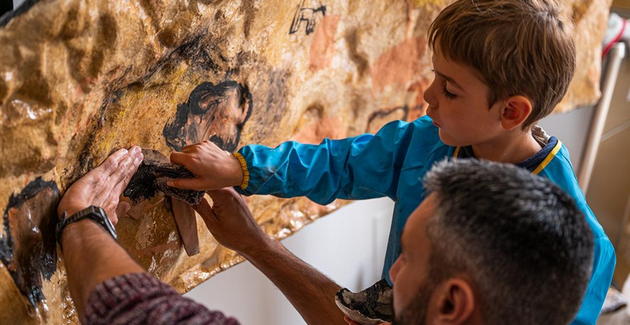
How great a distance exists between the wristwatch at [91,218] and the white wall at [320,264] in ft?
2.10

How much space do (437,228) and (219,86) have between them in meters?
0.64

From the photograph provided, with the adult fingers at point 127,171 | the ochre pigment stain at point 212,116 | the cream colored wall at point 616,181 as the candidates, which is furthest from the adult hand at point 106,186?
the cream colored wall at point 616,181

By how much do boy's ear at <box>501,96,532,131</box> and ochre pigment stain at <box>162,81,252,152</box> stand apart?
55 centimetres

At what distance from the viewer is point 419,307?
0.76 metres

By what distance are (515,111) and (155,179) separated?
2.12 ft

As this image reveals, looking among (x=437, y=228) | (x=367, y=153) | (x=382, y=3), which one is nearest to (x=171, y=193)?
(x=367, y=153)

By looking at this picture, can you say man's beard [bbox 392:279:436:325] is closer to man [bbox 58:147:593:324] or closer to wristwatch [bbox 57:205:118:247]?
man [bbox 58:147:593:324]

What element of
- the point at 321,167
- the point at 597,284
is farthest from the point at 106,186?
the point at 597,284

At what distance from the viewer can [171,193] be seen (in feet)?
3.77

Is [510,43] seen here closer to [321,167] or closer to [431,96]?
[431,96]

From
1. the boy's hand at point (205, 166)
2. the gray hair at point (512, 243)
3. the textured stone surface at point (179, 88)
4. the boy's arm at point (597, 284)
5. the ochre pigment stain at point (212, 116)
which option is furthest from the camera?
the ochre pigment stain at point (212, 116)

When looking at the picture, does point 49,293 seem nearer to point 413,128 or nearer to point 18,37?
point 18,37

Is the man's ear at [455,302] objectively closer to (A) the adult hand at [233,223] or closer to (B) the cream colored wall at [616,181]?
(A) the adult hand at [233,223]

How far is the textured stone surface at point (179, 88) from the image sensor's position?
86cm
